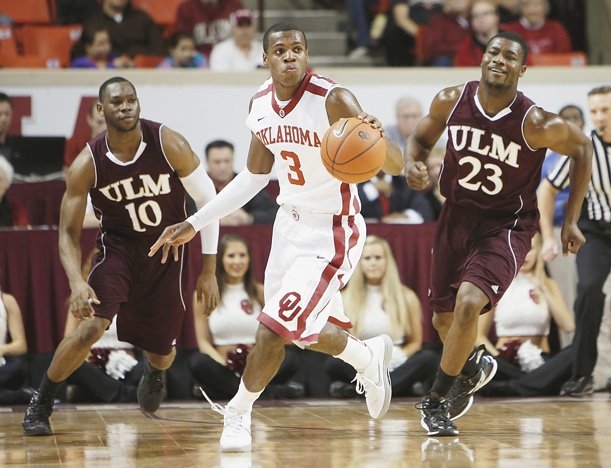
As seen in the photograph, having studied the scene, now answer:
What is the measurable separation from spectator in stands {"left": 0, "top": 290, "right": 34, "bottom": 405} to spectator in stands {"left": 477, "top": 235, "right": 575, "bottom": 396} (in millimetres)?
3196

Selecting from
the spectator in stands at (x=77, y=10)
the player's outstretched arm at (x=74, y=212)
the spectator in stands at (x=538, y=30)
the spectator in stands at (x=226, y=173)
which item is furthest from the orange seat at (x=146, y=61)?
the player's outstretched arm at (x=74, y=212)

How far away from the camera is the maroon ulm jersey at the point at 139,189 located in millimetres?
5758

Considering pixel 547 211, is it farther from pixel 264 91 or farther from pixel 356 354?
pixel 264 91

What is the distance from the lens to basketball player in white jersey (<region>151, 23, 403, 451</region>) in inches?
196

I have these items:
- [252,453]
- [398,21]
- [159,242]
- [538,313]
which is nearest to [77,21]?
[398,21]

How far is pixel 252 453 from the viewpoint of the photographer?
496 cm

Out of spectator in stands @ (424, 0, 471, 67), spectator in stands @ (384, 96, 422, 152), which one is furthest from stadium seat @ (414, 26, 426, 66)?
spectator in stands @ (384, 96, 422, 152)

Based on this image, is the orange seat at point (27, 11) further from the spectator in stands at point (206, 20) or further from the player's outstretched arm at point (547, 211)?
the player's outstretched arm at point (547, 211)

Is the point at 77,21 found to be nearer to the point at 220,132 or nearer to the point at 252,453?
the point at 220,132

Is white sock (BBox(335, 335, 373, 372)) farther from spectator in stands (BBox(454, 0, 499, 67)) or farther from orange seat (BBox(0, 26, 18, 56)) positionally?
orange seat (BBox(0, 26, 18, 56))

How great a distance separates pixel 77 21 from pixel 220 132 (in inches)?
96.6

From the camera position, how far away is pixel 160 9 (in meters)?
11.4

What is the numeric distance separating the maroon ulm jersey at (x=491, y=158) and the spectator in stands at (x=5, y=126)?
460cm

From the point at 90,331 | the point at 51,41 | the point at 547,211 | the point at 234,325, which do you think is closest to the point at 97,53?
the point at 51,41
